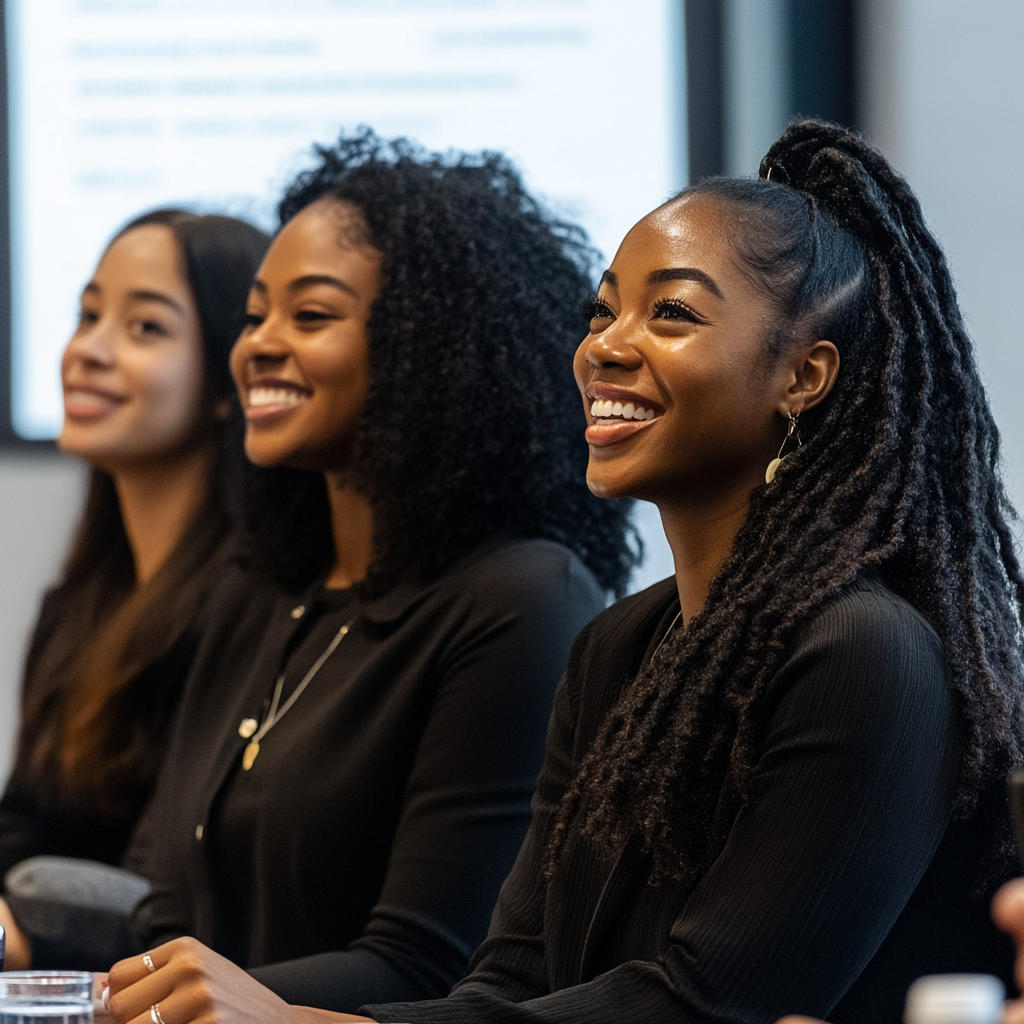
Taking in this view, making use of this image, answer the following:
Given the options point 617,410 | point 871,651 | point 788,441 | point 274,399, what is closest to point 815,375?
point 788,441

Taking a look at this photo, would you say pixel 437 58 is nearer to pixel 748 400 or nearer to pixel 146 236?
pixel 146 236

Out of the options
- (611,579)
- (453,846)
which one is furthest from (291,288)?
(453,846)

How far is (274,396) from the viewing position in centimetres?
197

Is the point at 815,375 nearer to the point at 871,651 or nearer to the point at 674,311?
the point at 674,311

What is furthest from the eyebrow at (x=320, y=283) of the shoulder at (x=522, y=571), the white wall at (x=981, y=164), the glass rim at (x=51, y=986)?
the white wall at (x=981, y=164)

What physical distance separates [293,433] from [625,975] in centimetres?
93

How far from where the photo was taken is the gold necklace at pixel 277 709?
190 centimetres

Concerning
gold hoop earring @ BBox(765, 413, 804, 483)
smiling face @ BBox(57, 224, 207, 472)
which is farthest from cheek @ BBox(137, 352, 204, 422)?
gold hoop earring @ BBox(765, 413, 804, 483)

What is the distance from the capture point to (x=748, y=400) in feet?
4.42

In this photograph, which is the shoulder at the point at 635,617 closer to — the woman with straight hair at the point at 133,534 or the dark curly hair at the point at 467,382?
the dark curly hair at the point at 467,382

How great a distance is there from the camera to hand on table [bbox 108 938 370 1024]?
1.18 m

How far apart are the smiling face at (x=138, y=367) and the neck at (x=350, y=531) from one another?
584mm

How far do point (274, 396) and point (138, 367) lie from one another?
2.07ft

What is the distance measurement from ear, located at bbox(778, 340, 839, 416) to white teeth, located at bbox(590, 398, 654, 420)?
0.11 meters
